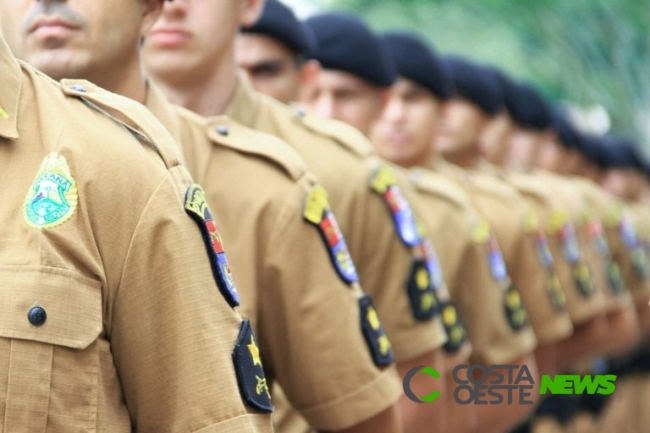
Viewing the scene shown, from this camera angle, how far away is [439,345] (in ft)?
20.2

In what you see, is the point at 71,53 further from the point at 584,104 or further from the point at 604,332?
the point at 584,104

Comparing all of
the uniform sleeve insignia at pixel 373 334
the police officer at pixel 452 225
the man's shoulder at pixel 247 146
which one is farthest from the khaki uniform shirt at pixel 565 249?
the man's shoulder at pixel 247 146

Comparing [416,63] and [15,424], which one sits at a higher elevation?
[15,424]

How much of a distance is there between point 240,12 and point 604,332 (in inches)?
248

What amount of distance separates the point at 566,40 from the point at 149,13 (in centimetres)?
2639

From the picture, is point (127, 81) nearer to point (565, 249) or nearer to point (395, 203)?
point (395, 203)

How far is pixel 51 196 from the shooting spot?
3197 mm

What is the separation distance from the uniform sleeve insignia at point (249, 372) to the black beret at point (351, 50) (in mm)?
3894

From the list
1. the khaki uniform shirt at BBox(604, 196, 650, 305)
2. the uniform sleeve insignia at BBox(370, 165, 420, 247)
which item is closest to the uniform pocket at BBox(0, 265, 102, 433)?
the uniform sleeve insignia at BBox(370, 165, 420, 247)

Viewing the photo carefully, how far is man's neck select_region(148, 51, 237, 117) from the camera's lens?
519 centimetres

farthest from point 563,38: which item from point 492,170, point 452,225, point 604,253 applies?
point 452,225

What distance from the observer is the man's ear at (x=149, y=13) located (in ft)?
13.9

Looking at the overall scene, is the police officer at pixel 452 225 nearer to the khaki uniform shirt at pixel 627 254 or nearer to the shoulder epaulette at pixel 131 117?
the shoulder epaulette at pixel 131 117

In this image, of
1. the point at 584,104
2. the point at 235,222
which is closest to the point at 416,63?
the point at 235,222
